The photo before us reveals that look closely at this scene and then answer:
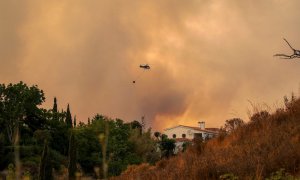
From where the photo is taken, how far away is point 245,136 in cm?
1741

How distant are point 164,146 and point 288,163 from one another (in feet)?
220

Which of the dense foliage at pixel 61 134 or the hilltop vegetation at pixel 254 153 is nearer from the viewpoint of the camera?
the hilltop vegetation at pixel 254 153

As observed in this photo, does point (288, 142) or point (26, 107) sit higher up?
point (26, 107)

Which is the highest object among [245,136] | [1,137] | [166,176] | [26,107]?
[26,107]

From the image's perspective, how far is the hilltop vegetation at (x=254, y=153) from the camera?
11.8 metres

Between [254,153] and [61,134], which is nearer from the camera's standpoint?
[254,153]

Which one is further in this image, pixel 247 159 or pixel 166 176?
pixel 166 176

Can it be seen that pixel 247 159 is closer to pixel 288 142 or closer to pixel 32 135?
pixel 288 142

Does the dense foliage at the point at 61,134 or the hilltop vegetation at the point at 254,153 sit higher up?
the dense foliage at the point at 61,134

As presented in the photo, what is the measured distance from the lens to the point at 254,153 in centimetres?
1346

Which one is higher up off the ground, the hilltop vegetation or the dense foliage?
the dense foliage

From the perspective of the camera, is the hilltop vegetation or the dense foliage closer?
the hilltop vegetation

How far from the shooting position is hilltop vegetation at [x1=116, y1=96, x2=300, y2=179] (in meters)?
11.8

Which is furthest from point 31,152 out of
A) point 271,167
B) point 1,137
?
point 271,167
